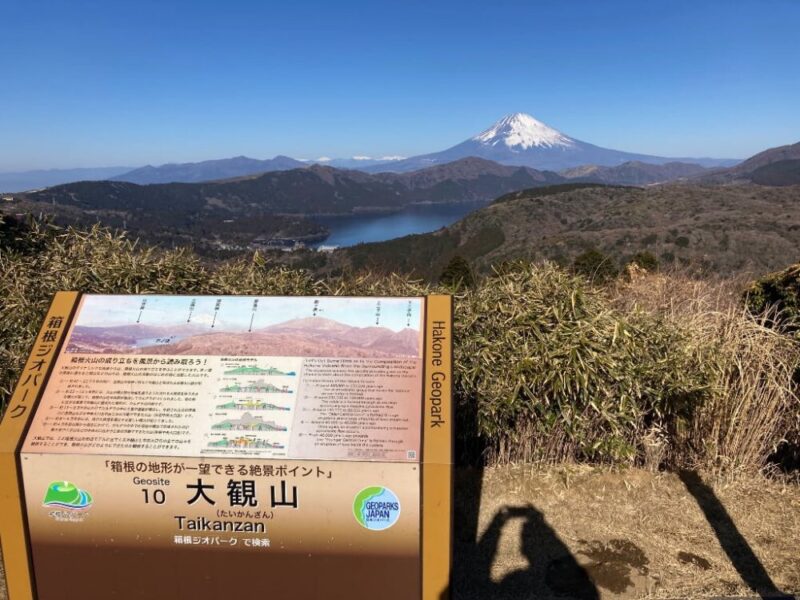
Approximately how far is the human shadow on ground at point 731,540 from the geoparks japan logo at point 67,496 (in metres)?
3.64

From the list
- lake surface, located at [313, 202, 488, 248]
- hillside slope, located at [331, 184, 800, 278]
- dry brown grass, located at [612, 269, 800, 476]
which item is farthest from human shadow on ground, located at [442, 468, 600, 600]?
lake surface, located at [313, 202, 488, 248]

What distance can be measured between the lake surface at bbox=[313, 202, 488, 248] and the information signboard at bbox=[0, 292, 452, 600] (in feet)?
330

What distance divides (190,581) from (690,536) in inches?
125

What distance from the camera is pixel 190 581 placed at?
2.54 metres

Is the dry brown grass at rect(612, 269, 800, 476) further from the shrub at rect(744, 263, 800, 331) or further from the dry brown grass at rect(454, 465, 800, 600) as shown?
the shrub at rect(744, 263, 800, 331)

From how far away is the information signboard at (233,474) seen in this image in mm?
2406

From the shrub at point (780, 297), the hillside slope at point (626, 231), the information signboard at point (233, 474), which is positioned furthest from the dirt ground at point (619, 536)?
the hillside slope at point (626, 231)

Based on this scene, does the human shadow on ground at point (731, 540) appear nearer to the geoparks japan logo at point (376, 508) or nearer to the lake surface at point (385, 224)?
the geoparks japan logo at point (376, 508)

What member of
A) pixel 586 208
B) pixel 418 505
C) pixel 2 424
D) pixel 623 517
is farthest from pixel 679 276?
pixel 586 208

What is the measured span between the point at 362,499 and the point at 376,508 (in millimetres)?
73

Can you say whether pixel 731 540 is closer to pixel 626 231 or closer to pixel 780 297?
pixel 780 297

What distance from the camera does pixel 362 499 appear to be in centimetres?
239

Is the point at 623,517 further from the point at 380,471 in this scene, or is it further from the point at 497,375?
the point at 380,471

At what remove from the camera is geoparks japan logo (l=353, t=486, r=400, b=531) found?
2379 mm
